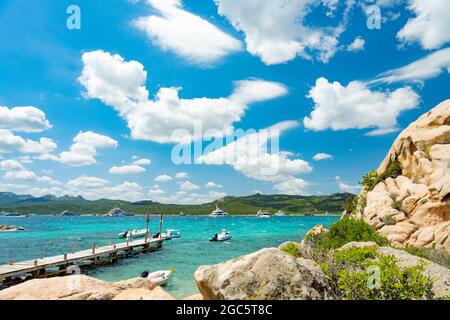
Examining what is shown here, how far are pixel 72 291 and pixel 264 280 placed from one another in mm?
5144

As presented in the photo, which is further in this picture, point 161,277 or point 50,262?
point 50,262

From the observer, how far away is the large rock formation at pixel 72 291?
329 inches

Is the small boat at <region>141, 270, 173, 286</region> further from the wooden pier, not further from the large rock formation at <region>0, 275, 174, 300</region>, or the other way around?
the large rock formation at <region>0, 275, 174, 300</region>

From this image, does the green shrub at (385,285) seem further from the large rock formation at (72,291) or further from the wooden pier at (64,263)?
the wooden pier at (64,263)

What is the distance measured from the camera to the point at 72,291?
8.70 meters

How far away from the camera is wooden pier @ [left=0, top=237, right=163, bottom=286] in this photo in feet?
109

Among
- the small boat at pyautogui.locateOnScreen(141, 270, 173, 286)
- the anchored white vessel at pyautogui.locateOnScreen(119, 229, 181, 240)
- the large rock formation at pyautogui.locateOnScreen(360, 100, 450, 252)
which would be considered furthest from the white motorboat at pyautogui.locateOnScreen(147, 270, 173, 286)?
the anchored white vessel at pyautogui.locateOnScreen(119, 229, 181, 240)

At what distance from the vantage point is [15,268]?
1334 inches

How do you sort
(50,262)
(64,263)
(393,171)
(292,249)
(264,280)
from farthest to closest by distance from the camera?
(393,171)
(64,263)
(50,262)
(292,249)
(264,280)

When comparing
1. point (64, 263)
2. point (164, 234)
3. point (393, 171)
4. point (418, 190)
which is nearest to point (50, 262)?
point (64, 263)

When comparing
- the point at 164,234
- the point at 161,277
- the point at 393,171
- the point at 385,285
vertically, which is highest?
the point at 393,171

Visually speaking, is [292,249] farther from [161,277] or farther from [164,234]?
[164,234]
